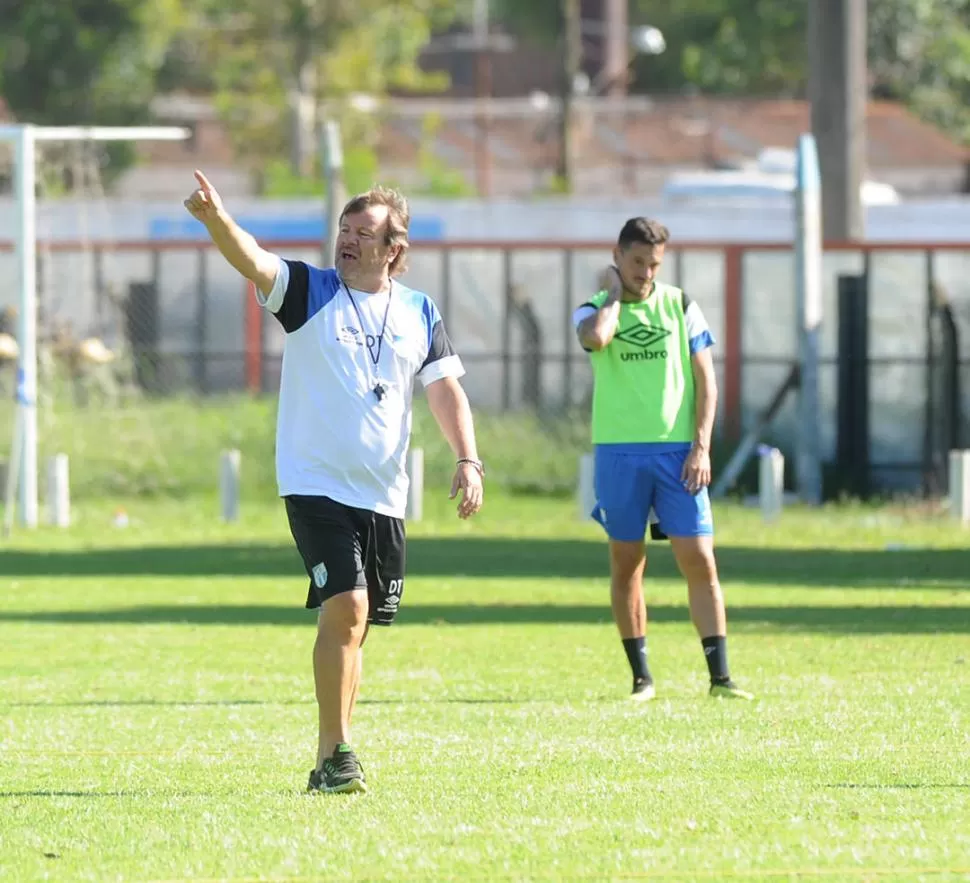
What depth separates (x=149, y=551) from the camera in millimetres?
18875

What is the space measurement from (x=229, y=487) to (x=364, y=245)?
1342 cm

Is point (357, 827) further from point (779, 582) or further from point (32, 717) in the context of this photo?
point (779, 582)

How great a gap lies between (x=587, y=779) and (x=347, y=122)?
4649cm

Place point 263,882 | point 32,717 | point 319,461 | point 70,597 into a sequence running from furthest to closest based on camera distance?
point 70,597, point 32,717, point 319,461, point 263,882

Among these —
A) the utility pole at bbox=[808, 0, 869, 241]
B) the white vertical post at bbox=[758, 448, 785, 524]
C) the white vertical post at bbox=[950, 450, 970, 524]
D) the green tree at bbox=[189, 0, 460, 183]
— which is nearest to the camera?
the white vertical post at bbox=[950, 450, 970, 524]

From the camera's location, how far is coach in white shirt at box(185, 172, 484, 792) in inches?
312

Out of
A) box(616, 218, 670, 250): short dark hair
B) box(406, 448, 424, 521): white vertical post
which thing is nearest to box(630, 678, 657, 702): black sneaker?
box(616, 218, 670, 250): short dark hair

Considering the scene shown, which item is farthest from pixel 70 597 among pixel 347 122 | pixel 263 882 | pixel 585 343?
pixel 347 122

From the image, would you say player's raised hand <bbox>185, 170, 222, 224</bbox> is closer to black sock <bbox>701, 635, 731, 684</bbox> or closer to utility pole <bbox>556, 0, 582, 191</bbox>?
black sock <bbox>701, 635, 731, 684</bbox>

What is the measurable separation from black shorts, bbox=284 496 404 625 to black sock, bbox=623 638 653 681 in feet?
9.18

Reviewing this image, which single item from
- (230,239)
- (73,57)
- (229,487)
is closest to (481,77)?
(73,57)

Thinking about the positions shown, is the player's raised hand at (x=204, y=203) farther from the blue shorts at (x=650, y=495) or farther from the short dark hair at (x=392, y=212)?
the blue shorts at (x=650, y=495)

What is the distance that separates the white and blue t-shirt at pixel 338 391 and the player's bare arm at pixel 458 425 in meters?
0.16

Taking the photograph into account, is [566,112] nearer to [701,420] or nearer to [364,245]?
[701,420]
